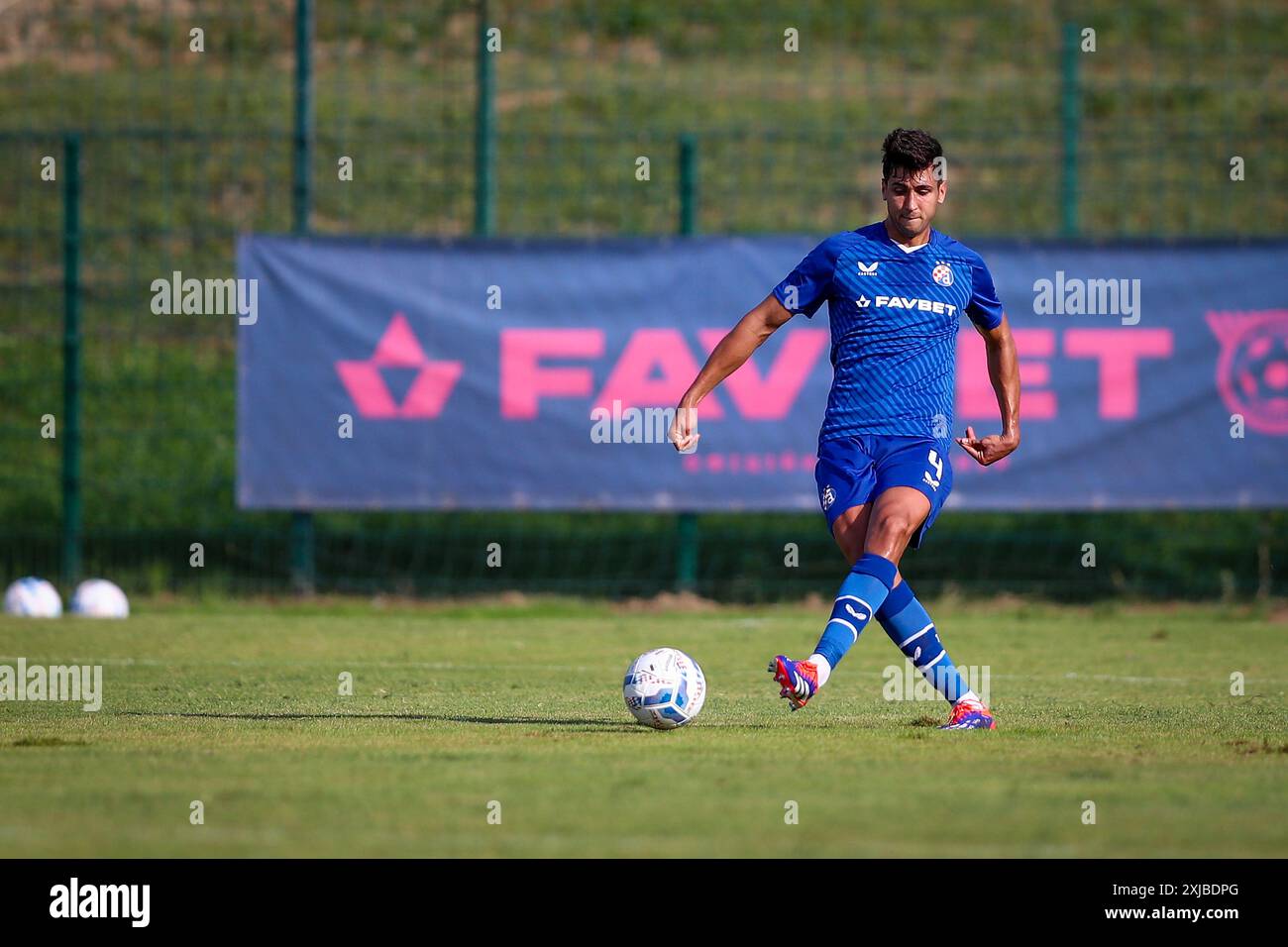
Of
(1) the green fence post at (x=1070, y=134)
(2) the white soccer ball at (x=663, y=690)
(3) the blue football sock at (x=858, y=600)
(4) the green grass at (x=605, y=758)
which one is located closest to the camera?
(4) the green grass at (x=605, y=758)

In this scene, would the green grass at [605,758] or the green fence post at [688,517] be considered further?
the green fence post at [688,517]

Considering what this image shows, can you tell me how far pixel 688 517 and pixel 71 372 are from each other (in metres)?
5.37

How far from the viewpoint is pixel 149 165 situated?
Answer: 26.2 meters

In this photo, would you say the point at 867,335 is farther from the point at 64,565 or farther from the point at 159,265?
the point at 159,265

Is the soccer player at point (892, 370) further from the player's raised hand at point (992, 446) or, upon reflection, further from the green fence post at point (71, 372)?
the green fence post at point (71, 372)

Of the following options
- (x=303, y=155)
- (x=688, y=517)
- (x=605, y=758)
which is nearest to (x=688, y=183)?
(x=688, y=517)

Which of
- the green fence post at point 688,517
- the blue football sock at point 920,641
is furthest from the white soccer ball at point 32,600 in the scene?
the blue football sock at point 920,641

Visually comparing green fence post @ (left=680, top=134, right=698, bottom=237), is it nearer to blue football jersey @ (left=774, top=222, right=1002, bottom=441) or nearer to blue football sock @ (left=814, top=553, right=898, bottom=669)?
blue football jersey @ (left=774, top=222, right=1002, bottom=441)

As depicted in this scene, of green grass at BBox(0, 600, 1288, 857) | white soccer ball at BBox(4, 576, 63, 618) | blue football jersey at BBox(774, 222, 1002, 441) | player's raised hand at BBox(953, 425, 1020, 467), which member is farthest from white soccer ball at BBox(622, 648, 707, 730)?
white soccer ball at BBox(4, 576, 63, 618)

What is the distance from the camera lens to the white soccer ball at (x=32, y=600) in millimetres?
14328

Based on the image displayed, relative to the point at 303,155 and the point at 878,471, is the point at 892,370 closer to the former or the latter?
the point at 878,471

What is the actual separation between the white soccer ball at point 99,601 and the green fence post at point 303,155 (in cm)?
160

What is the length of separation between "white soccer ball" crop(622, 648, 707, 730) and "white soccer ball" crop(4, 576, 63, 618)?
7.83 metres
